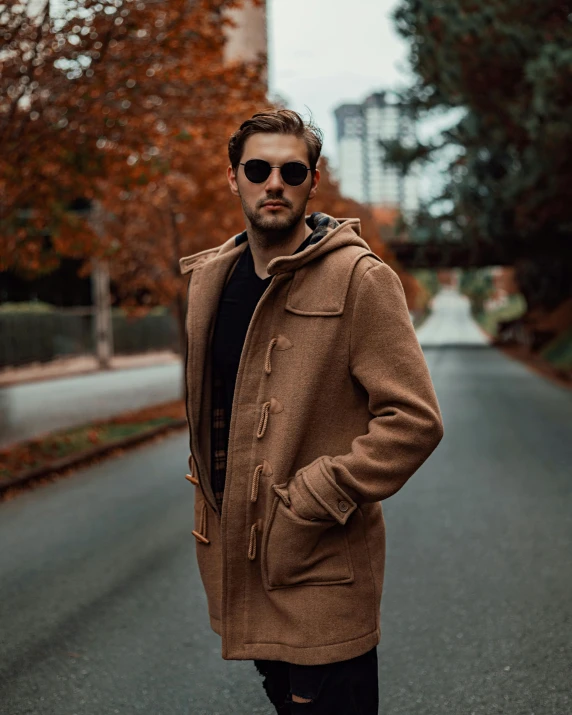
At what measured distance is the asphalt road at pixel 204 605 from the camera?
3934 mm

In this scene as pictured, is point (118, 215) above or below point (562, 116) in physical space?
below

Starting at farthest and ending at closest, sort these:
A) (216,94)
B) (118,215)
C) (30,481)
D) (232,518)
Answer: (118,215) < (216,94) < (30,481) < (232,518)

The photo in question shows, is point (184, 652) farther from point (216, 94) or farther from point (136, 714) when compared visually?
point (216, 94)

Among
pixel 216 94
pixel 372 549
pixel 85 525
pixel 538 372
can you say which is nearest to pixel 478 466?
pixel 85 525

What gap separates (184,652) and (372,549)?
7.64ft

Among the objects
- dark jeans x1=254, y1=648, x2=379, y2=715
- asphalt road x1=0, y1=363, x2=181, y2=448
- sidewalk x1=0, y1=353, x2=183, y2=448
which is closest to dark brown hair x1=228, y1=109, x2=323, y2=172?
dark jeans x1=254, y1=648, x2=379, y2=715

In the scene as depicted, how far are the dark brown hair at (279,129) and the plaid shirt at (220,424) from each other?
0.50 feet

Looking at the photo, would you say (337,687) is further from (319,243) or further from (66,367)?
(66,367)

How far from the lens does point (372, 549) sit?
238 cm

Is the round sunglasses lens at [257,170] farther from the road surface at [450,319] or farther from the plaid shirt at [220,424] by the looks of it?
the road surface at [450,319]

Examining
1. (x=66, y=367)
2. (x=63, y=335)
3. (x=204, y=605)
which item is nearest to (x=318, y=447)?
(x=204, y=605)

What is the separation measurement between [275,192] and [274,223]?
0.25ft

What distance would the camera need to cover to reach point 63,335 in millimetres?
33844

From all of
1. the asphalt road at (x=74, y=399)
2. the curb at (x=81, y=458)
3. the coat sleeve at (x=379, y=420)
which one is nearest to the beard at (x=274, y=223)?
the coat sleeve at (x=379, y=420)
